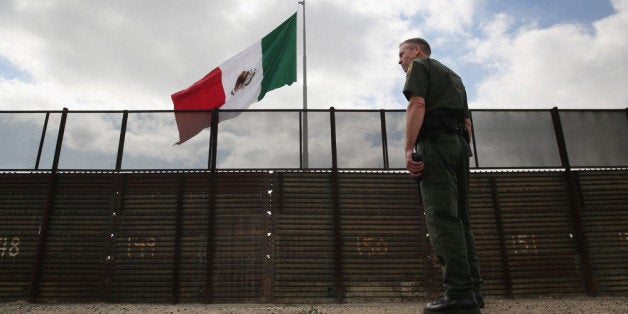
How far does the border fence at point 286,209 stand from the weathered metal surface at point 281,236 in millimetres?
23

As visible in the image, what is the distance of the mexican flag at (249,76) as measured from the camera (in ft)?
32.0

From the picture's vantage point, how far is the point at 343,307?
675cm

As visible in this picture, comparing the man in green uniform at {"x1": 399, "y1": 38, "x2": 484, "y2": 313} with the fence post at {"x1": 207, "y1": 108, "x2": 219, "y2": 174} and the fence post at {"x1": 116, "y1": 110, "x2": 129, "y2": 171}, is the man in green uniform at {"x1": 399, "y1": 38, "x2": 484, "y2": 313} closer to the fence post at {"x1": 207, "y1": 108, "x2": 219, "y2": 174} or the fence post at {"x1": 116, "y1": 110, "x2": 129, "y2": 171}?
the fence post at {"x1": 207, "y1": 108, "x2": 219, "y2": 174}

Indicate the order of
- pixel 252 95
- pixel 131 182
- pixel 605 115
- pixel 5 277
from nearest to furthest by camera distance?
pixel 5 277 < pixel 131 182 < pixel 605 115 < pixel 252 95

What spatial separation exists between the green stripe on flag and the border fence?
201 cm

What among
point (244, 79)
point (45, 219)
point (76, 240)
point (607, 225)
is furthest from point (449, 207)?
point (244, 79)

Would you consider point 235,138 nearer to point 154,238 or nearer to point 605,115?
point 154,238

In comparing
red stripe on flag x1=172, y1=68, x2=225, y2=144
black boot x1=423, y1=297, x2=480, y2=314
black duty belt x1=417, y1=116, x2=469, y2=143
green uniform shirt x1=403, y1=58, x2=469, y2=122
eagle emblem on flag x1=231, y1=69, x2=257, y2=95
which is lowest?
black boot x1=423, y1=297, x2=480, y2=314

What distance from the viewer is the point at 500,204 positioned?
785 cm

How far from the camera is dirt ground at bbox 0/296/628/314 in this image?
6.27 meters

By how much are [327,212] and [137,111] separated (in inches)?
183

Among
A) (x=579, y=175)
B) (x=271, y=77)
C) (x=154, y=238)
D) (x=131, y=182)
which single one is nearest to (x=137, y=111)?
(x=131, y=182)

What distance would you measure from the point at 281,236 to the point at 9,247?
17.6ft

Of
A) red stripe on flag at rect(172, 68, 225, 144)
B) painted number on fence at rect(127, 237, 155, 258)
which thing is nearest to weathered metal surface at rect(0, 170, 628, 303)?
painted number on fence at rect(127, 237, 155, 258)
